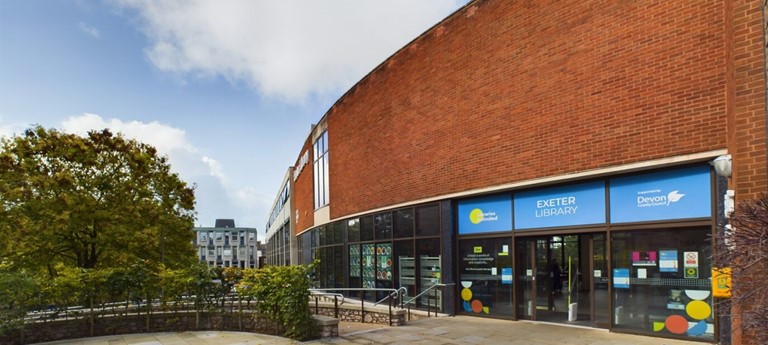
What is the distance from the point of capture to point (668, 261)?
833cm

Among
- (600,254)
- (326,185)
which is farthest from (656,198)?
(326,185)

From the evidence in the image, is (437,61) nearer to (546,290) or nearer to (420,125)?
(420,125)

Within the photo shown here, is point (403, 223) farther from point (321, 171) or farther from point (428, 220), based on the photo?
point (321, 171)

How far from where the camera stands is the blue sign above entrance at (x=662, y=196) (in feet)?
26.0

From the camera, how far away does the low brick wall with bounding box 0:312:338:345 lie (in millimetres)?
9797

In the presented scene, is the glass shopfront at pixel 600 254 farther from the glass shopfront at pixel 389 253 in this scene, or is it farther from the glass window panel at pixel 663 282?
the glass shopfront at pixel 389 253


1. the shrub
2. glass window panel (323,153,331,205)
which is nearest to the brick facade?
glass window panel (323,153,331,205)

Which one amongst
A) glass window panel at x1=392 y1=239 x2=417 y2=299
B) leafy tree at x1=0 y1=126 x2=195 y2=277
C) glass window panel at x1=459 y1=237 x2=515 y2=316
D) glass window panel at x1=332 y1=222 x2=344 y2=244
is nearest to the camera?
glass window panel at x1=459 y1=237 x2=515 y2=316

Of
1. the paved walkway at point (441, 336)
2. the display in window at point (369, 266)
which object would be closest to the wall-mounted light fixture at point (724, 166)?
the paved walkway at point (441, 336)

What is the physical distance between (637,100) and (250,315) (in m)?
9.09

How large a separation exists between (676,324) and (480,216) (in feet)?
15.9

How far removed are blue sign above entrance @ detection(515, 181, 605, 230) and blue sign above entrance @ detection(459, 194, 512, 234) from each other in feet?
0.99

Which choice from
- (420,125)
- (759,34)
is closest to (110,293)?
(420,125)

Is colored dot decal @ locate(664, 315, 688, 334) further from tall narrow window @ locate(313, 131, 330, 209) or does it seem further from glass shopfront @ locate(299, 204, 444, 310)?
tall narrow window @ locate(313, 131, 330, 209)
